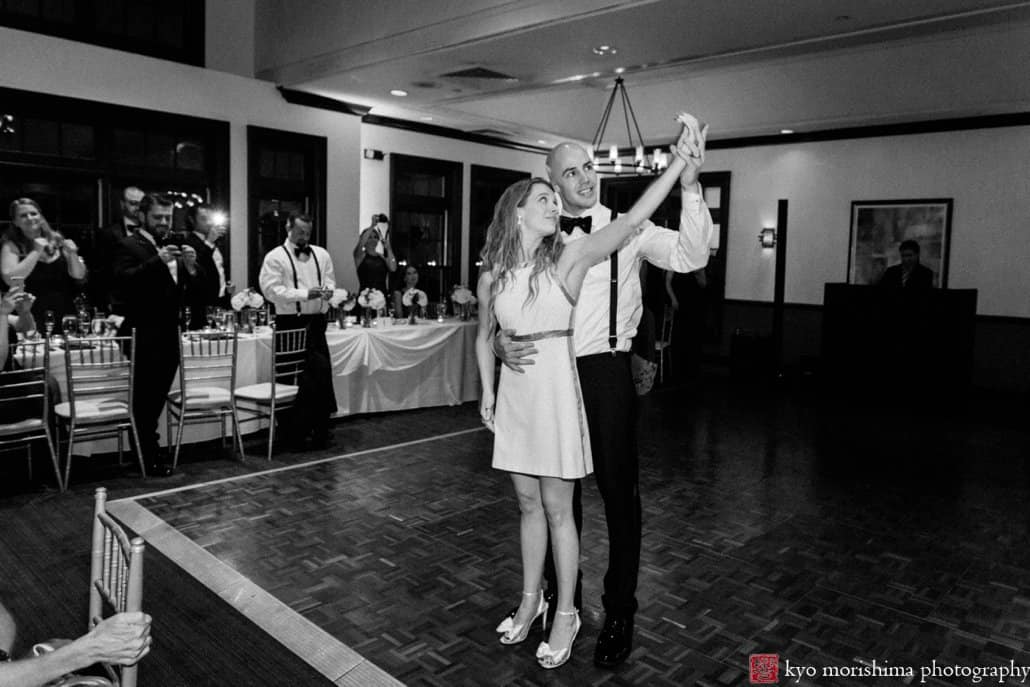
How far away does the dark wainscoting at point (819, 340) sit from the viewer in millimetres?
9109

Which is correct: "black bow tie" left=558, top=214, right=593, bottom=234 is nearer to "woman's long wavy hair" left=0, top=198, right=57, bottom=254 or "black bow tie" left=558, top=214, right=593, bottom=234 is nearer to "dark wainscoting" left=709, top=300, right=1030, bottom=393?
"woman's long wavy hair" left=0, top=198, right=57, bottom=254

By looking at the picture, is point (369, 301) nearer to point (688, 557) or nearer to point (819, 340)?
point (688, 557)

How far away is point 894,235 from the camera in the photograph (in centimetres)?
986

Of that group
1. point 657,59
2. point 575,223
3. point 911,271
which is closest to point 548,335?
point 575,223

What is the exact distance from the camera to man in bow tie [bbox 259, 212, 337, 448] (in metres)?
5.96

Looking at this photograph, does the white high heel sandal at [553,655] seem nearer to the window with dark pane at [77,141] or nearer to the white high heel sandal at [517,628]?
the white high heel sandal at [517,628]

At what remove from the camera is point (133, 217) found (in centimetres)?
539

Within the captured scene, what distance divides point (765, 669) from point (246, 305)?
15.6 feet

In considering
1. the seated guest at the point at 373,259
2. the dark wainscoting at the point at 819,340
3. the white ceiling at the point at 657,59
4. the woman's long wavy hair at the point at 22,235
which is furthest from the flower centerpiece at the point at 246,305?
the dark wainscoting at the point at 819,340

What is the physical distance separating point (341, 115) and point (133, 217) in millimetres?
3581

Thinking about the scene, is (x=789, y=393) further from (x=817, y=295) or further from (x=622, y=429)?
(x=622, y=429)

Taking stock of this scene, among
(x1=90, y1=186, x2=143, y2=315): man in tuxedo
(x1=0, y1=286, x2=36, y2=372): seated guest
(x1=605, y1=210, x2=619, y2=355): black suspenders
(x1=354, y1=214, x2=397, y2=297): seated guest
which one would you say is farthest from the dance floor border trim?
(x1=354, y1=214, x2=397, y2=297): seated guest

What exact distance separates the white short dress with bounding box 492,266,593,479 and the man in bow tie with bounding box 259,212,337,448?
368 cm

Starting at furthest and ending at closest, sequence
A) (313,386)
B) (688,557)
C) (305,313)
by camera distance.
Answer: (305,313)
(313,386)
(688,557)
